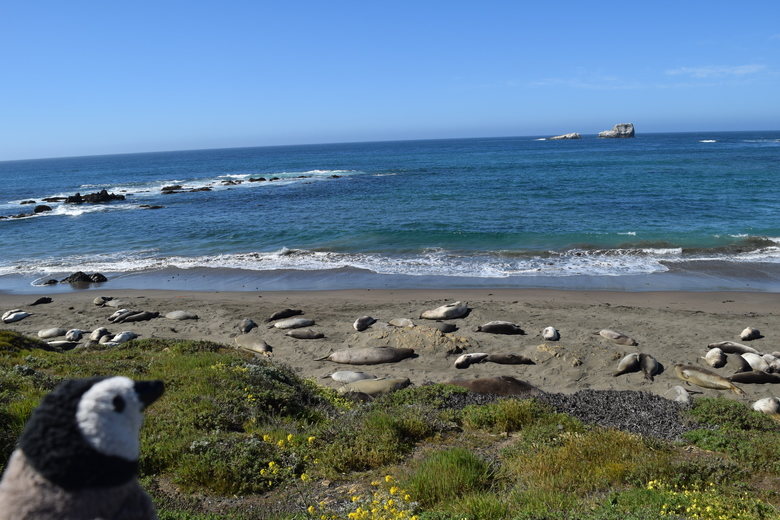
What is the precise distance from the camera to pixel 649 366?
465 inches

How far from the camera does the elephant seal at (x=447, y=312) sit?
15844 millimetres

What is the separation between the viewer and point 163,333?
15.6 meters

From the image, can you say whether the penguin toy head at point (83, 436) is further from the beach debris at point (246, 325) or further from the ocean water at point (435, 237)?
the ocean water at point (435, 237)

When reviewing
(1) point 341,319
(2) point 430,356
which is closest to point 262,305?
(1) point 341,319

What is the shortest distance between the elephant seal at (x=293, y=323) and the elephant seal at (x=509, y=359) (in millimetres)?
5591

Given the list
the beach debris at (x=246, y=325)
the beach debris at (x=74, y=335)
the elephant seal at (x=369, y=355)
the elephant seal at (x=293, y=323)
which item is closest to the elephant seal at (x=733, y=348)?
the elephant seal at (x=369, y=355)

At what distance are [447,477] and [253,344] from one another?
940 cm

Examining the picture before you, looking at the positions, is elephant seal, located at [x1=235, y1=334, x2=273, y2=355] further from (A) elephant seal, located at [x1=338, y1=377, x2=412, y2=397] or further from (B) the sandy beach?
(A) elephant seal, located at [x1=338, y1=377, x2=412, y2=397]

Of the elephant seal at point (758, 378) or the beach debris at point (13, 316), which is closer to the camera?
the elephant seal at point (758, 378)

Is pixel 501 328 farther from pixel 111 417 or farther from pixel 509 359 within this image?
pixel 111 417

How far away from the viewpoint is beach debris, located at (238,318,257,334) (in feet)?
51.7

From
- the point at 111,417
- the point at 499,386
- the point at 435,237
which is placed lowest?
the point at 499,386

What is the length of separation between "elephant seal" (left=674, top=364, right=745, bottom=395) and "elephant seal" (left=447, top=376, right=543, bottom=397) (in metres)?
3.35

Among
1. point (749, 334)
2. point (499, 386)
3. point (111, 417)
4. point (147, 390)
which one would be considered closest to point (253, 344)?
point (499, 386)
